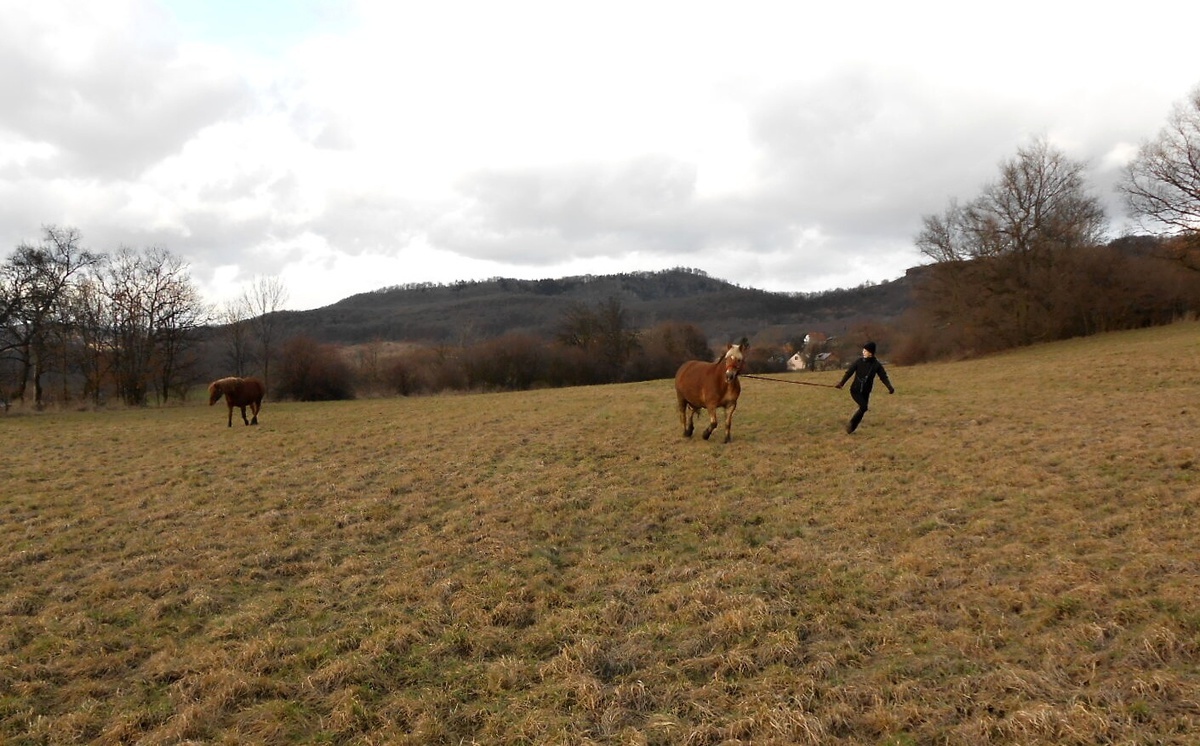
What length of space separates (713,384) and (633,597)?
803 centimetres

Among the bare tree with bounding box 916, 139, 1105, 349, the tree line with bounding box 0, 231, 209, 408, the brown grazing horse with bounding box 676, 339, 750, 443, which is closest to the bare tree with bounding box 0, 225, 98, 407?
the tree line with bounding box 0, 231, 209, 408

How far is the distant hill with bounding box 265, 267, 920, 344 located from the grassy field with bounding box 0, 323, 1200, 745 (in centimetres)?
5782

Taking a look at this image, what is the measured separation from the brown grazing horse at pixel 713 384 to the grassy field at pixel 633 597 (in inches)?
39.2

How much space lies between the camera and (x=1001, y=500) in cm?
806

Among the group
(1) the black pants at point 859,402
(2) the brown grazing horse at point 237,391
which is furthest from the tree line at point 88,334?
(1) the black pants at point 859,402

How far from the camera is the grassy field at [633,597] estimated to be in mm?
3879

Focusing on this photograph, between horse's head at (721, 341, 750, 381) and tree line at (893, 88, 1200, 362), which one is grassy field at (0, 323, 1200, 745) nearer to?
horse's head at (721, 341, 750, 381)

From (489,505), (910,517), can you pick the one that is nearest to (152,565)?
(489,505)

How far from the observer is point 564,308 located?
7412 cm

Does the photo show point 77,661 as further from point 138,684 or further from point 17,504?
point 17,504

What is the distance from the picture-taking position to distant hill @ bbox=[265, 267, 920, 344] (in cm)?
8850

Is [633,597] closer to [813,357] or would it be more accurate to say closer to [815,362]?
[815,362]

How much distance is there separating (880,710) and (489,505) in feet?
21.6

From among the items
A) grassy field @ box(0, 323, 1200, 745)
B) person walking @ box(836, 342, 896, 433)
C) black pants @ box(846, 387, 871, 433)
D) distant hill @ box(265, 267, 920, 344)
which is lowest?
grassy field @ box(0, 323, 1200, 745)
